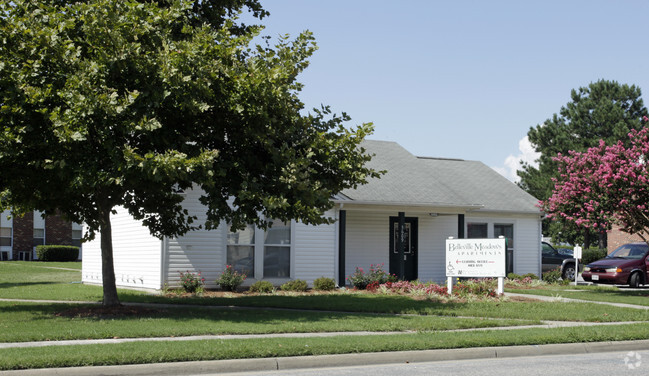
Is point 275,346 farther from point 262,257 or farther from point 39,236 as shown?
point 39,236

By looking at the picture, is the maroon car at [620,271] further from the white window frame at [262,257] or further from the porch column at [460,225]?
the white window frame at [262,257]

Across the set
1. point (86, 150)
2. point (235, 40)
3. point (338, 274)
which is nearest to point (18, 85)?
point (86, 150)

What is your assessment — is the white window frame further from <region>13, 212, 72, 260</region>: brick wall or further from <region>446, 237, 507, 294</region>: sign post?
<region>13, 212, 72, 260</region>: brick wall

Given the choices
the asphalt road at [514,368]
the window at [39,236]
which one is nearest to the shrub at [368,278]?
the asphalt road at [514,368]

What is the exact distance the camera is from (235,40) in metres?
13.7

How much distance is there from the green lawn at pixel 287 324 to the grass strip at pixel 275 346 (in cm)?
1

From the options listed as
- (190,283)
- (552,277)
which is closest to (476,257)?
(190,283)

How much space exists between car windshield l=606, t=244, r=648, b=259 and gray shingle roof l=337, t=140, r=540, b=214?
11.0 feet

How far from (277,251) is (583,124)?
42.5 metres

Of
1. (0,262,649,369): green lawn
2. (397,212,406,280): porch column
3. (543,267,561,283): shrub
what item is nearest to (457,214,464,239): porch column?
(397,212,406,280): porch column

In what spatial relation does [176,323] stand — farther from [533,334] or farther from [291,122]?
[533,334]

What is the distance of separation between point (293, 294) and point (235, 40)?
9.15m

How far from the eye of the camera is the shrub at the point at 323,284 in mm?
21875

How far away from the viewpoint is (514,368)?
9547mm
